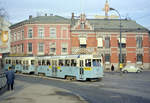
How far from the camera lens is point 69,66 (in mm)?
26641

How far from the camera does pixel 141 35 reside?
5747 cm

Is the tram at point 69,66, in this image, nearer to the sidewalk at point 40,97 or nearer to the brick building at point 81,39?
the sidewalk at point 40,97

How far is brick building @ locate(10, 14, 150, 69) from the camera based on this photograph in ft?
178

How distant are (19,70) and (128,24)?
31.0 meters

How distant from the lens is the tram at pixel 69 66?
81.2 ft

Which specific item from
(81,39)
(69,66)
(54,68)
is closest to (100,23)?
(81,39)

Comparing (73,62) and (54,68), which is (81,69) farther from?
(54,68)

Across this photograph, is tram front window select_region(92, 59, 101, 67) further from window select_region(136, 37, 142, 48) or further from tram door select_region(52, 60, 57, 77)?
window select_region(136, 37, 142, 48)

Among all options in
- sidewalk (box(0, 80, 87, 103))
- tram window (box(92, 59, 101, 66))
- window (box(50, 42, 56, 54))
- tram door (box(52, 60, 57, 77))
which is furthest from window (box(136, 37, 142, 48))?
sidewalk (box(0, 80, 87, 103))

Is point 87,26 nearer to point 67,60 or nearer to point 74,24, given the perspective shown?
point 74,24

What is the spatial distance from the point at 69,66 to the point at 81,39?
2965cm

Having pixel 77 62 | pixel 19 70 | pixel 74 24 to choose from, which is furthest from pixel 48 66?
pixel 74 24

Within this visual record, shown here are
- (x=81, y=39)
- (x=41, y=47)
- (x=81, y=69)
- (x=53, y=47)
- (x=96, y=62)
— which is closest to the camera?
(x=81, y=69)

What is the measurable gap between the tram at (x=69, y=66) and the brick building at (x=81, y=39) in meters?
17.4
